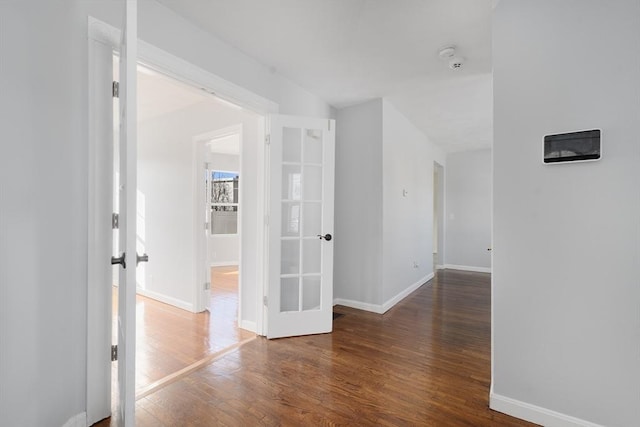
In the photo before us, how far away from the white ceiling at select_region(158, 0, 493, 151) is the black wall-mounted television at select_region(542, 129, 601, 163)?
1.04m

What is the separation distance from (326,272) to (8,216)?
2.36 metres

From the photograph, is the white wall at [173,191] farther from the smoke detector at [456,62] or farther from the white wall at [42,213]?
the smoke detector at [456,62]

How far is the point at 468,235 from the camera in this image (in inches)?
257

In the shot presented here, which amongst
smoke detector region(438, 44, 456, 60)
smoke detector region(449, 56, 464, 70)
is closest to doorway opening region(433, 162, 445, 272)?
smoke detector region(449, 56, 464, 70)

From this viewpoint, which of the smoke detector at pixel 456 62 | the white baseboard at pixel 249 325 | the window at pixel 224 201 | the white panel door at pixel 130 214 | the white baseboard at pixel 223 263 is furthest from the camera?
the window at pixel 224 201

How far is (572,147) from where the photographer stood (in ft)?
5.16

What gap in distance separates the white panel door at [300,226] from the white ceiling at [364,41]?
1.86ft

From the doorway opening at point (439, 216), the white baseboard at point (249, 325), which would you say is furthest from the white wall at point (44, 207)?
the doorway opening at point (439, 216)

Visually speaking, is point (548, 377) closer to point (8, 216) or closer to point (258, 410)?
point (258, 410)

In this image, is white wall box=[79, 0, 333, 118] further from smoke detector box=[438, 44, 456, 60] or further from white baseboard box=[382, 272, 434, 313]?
white baseboard box=[382, 272, 434, 313]

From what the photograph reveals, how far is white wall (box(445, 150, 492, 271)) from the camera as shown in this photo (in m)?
6.33

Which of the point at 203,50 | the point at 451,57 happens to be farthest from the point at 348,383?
the point at 451,57

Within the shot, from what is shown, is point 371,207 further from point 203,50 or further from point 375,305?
point 203,50

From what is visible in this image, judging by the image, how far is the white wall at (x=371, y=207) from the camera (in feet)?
11.9
